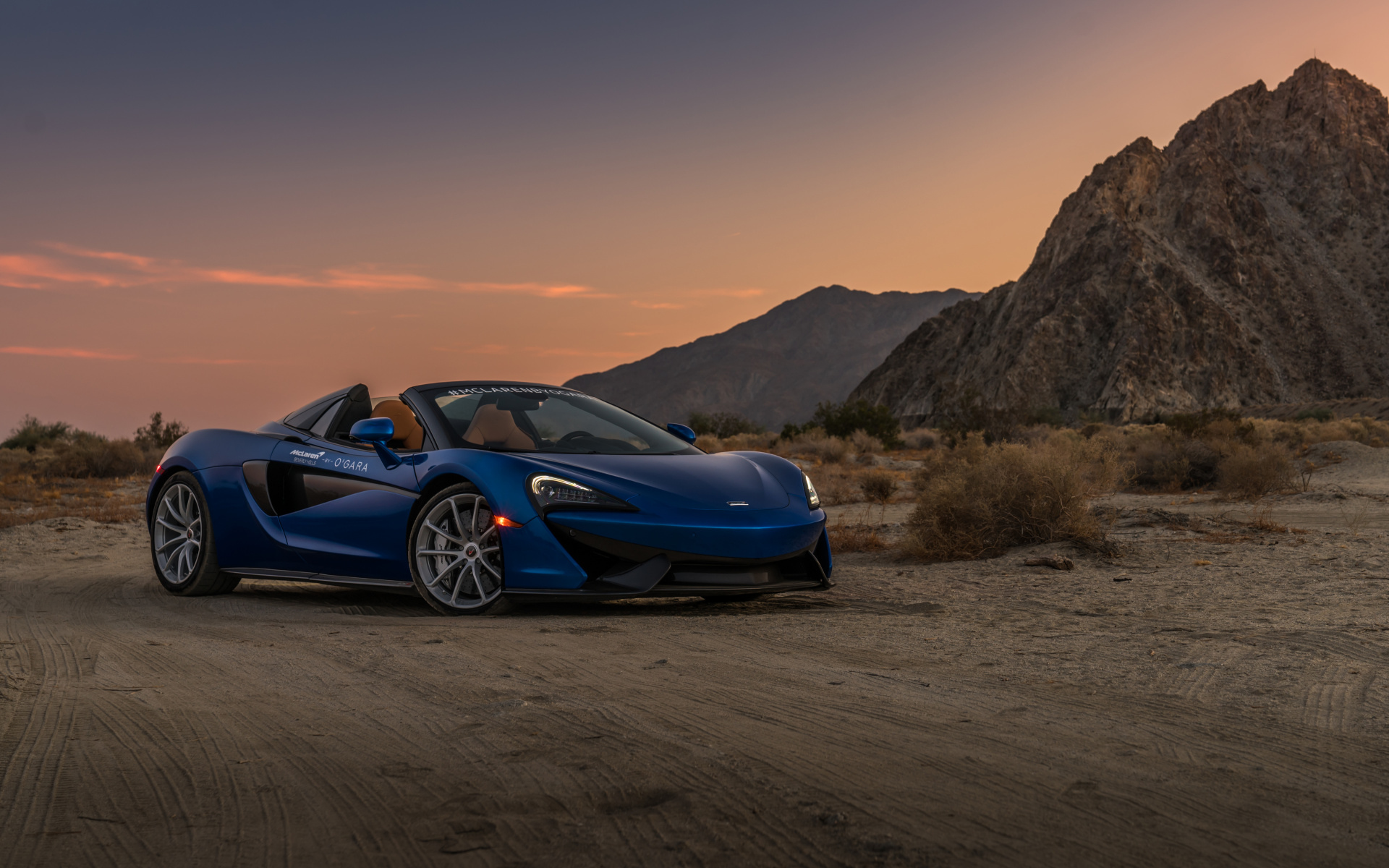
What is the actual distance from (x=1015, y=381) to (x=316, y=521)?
64.8 meters

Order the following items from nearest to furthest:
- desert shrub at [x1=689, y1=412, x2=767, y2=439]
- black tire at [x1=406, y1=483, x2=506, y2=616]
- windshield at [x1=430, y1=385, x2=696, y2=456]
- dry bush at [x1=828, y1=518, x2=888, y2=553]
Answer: black tire at [x1=406, y1=483, x2=506, y2=616], windshield at [x1=430, y1=385, x2=696, y2=456], dry bush at [x1=828, y1=518, x2=888, y2=553], desert shrub at [x1=689, y1=412, x2=767, y2=439]

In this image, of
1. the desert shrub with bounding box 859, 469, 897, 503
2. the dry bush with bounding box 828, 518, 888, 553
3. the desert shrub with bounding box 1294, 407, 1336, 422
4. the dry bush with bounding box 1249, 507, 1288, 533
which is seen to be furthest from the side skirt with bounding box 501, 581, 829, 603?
the desert shrub with bounding box 1294, 407, 1336, 422

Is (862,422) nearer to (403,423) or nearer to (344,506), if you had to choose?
(403,423)

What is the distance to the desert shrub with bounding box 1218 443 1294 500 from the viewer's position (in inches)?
566

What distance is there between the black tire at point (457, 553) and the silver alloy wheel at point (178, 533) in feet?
7.46

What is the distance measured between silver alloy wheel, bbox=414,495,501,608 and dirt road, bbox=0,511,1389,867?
221 mm

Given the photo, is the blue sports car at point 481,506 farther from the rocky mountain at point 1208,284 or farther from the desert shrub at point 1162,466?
the rocky mountain at point 1208,284

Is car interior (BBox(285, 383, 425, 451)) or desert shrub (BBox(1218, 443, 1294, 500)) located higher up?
car interior (BBox(285, 383, 425, 451))

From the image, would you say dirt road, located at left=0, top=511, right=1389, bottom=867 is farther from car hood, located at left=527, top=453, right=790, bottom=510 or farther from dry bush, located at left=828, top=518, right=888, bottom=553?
dry bush, located at left=828, top=518, right=888, bottom=553

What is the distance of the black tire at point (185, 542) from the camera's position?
7.50 meters

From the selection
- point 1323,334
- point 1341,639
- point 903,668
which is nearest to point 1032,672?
point 903,668

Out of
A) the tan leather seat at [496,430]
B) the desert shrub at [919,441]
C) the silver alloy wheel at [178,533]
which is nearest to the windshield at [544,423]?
the tan leather seat at [496,430]

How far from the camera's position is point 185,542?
25.3ft

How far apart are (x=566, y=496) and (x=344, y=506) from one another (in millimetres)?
1774
